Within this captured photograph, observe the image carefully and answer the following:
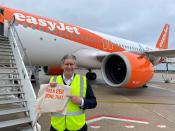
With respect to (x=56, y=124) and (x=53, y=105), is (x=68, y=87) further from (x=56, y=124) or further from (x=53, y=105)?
(x=56, y=124)

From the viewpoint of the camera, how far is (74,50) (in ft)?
35.3

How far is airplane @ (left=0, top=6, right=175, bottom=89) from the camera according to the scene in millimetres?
8891

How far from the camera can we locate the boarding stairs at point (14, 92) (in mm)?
4117

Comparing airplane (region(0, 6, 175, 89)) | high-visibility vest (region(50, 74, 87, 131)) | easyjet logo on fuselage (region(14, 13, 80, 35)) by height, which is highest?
easyjet logo on fuselage (region(14, 13, 80, 35))

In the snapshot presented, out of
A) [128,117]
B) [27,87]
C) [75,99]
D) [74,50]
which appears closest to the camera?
[75,99]

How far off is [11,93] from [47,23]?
216 inches

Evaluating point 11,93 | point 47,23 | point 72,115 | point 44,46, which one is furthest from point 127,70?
point 72,115

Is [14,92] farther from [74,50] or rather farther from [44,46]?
[74,50]

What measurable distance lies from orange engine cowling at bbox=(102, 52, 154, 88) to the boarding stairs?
4.17 meters

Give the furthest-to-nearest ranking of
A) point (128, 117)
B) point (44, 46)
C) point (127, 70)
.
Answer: point (44, 46) → point (127, 70) → point (128, 117)

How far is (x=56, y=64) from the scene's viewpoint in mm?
10828

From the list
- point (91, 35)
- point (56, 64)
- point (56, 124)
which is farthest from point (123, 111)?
point (91, 35)

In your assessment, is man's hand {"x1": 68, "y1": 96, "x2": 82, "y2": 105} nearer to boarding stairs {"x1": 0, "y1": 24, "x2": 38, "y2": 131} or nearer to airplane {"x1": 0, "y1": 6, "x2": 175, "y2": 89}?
boarding stairs {"x1": 0, "y1": 24, "x2": 38, "y2": 131}

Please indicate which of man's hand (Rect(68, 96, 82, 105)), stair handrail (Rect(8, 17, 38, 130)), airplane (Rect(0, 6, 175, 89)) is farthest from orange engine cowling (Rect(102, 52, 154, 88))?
man's hand (Rect(68, 96, 82, 105))
